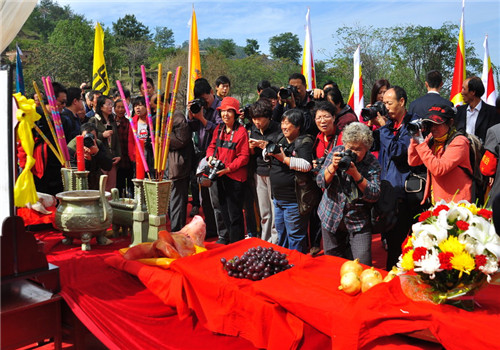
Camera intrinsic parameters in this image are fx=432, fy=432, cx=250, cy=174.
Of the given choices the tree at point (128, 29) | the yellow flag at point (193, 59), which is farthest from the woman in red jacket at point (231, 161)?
the tree at point (128, 29)

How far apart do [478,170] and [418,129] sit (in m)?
0.47

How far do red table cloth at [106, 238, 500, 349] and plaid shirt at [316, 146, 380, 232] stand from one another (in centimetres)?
32

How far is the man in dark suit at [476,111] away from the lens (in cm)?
385

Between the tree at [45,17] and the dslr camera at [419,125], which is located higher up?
the tree at [45,17]

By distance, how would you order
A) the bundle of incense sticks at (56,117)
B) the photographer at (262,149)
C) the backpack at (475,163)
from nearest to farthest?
the backpack at (475,163), the bundle of incense sticks at (56,117), the photographer at (262,149)

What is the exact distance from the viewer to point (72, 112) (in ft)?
14.6

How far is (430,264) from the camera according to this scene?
4.66ft

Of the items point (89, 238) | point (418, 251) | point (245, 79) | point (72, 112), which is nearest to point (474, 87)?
point (418, 251)

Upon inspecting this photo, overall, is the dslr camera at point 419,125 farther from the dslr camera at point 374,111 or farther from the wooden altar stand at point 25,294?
the wooden altar stand at point 25,294

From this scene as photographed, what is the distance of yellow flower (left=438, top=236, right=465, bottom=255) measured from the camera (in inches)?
56.1

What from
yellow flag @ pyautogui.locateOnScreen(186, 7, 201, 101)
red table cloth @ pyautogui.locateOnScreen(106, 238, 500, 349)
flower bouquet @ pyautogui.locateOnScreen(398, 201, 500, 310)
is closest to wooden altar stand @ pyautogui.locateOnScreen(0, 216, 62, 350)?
red table cloth @ pyautogui.locateOnScreen(106, 238, 500, 349)

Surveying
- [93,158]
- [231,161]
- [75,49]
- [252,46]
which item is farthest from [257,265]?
[252,46]

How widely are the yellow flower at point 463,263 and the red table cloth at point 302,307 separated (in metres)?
0.16

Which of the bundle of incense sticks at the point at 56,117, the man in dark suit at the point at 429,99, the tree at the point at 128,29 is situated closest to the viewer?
the bundle of incense sticks at the point at 56,117
